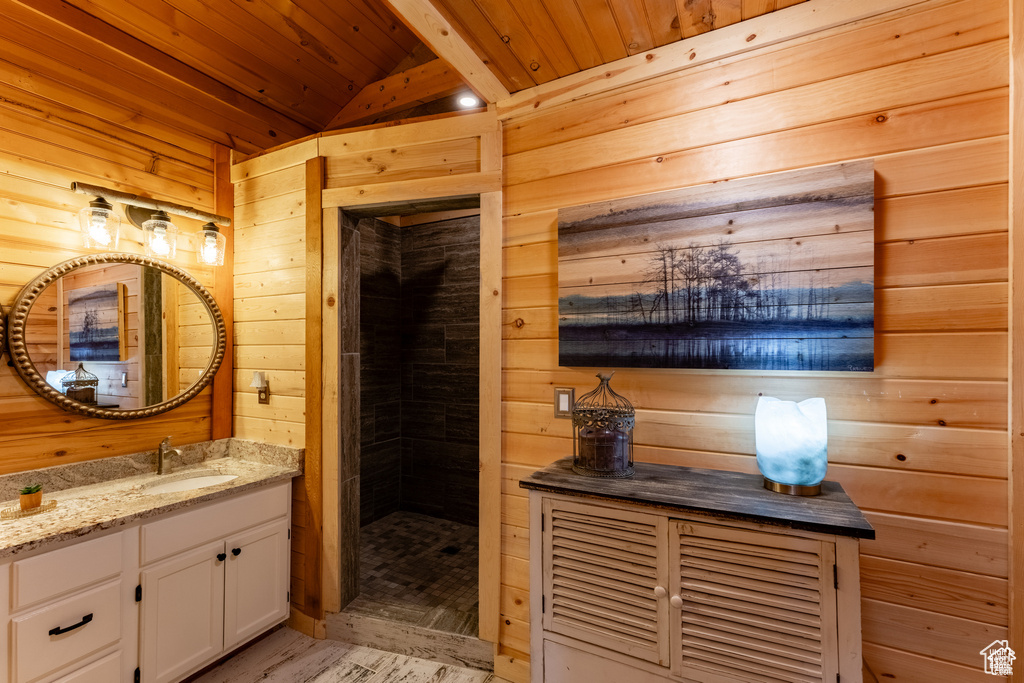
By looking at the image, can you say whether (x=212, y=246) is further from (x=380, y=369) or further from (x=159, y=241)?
(x=380, y=369)

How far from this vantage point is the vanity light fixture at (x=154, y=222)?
76.1 inches

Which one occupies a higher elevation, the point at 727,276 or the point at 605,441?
the point at 727,276

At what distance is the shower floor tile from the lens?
2.24 metres

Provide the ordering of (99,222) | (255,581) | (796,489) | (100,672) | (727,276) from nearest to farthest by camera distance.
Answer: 1. (796,489)
2. (727,276)
3. (100,672)
4. (99,222)
5. (255,581)

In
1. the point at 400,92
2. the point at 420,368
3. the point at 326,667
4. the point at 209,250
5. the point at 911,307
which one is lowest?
the point at 326,667

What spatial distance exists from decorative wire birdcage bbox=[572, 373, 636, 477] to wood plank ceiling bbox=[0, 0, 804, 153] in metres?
1.26

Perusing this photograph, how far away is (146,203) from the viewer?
2.14 meters

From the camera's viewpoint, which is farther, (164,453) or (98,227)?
(164,453)

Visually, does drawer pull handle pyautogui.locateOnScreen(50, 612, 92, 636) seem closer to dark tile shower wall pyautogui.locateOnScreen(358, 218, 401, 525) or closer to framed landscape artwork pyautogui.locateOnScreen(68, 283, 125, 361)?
framed landscape artwork pyautogui.locateOnScreen(68, 283, 125, 361)

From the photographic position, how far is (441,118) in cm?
209

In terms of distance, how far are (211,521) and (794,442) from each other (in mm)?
2331

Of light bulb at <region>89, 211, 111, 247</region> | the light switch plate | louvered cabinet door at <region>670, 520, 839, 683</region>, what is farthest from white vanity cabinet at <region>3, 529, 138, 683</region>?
louvered cabinet door at <region>670, 520, 839, 683</region>

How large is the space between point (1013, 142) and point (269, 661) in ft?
11.3

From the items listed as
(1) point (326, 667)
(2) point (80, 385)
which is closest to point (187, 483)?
(2) point (80, 385)
